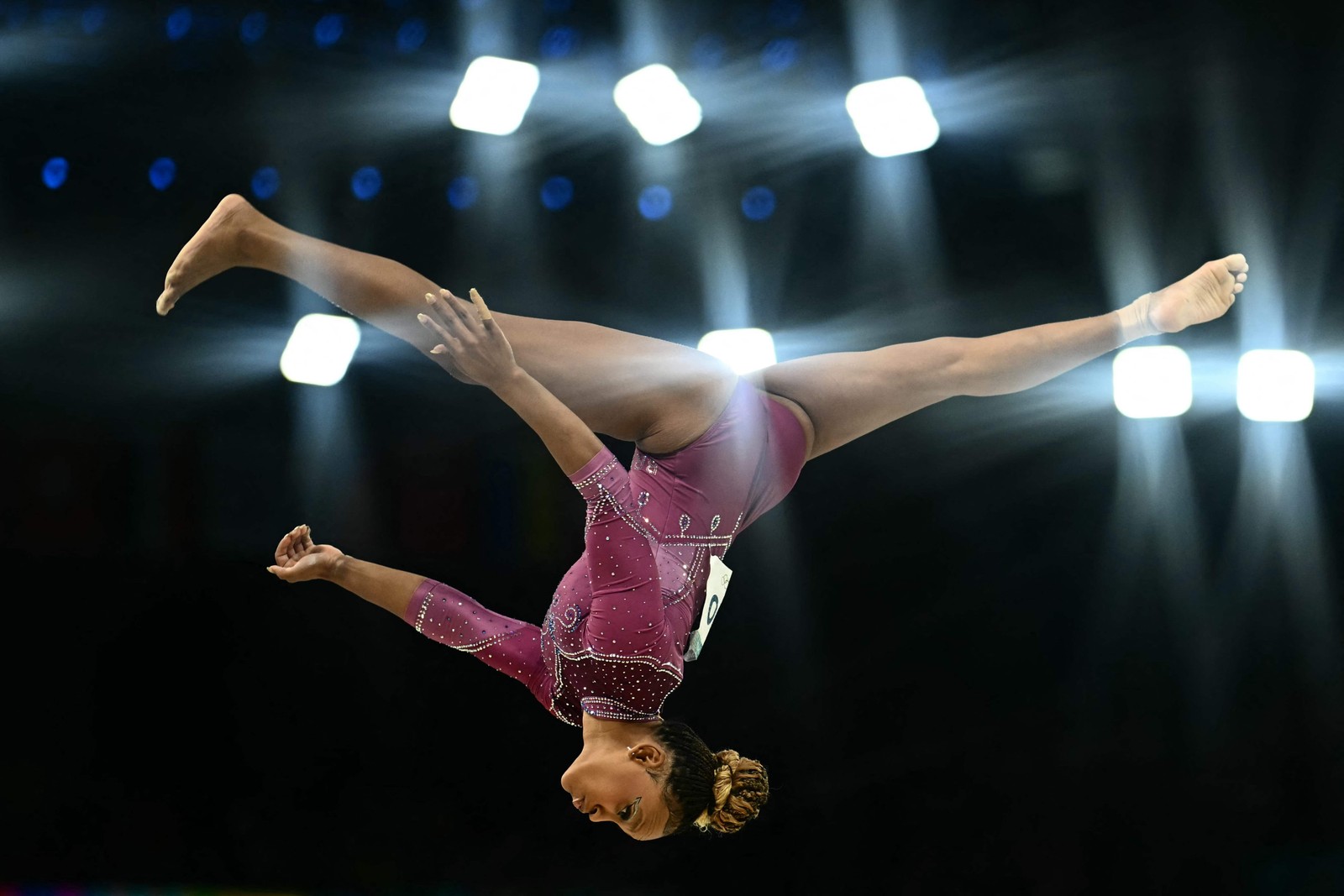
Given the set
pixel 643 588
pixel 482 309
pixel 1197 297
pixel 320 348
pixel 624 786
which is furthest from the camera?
pixel 320 348

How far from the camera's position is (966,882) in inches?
141

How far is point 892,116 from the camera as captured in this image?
3404 millimetres

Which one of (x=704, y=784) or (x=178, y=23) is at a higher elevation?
(x=178, y=23)

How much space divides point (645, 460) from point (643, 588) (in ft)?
1.64

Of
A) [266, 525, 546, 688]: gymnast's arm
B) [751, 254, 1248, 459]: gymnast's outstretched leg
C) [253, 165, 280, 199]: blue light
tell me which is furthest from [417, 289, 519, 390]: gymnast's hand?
[253, 165, 280, 199]: blue light

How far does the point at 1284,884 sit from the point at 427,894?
2.37 m

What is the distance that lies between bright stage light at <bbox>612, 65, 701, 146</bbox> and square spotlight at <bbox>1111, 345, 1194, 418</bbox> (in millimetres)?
1344

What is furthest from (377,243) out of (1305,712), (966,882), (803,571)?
(1305,712)

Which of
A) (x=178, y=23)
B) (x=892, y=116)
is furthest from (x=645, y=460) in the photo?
(x=178, y=23)

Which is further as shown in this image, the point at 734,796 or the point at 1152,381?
the point at 1152,381

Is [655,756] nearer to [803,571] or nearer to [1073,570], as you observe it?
[803,571]

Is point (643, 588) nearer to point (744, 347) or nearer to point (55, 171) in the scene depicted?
point (744, 347)

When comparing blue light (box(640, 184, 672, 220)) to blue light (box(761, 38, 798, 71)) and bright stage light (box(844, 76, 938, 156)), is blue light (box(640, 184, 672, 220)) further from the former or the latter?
bright stage light (box(844, 76, 938, 156))

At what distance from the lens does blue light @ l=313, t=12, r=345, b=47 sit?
3584mm
